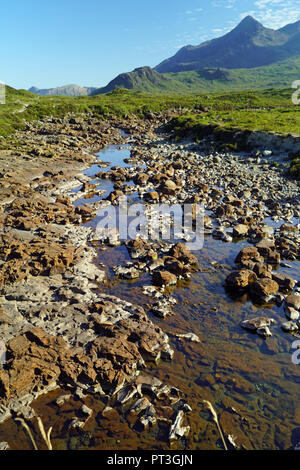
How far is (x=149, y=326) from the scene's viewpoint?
14.0 metres

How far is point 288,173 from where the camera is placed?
124 feet

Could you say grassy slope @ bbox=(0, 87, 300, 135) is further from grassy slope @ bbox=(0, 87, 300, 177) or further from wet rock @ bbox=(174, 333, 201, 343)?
wet rock @ bbox=(174, 333, 201, 343)

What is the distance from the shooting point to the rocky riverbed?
1012 cm

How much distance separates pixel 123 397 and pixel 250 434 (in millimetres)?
4669

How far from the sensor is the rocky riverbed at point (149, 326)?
10125 millimetres

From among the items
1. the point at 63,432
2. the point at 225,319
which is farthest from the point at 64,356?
the point at 225,319

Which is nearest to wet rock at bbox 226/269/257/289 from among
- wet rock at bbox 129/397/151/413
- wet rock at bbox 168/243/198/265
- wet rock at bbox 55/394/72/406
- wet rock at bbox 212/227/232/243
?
wet rock at bbox 168/243/198/265

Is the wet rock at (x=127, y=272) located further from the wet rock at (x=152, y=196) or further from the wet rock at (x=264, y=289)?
the wet rock at (x=152, y=196)

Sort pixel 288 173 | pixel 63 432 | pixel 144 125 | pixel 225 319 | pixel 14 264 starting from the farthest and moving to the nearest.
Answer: pixel 144 125
pixel 288 173
pixel 14 264
pixel 225 319
pixel 63 432

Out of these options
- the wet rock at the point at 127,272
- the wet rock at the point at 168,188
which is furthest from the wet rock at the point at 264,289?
the wet rock at the point at 168,188

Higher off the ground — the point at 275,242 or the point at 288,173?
the point at 288,173

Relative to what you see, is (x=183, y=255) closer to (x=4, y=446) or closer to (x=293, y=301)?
(x=293, y=301)
